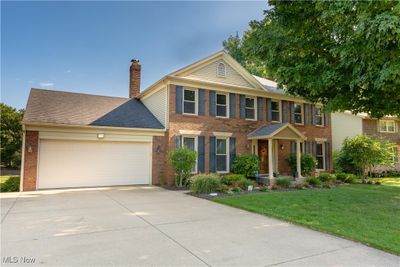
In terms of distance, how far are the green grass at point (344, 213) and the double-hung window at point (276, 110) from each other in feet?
26.2

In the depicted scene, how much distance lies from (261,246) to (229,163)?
34.6ft

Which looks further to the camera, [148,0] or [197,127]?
[197,127]

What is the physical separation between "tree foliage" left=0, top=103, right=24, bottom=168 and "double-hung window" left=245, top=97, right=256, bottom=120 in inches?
833

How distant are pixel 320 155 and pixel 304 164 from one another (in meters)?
3.39

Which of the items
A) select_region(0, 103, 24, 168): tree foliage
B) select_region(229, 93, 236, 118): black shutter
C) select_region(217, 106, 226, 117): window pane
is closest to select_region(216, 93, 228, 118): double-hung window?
select_region(217, 106, 226, 117): window pane

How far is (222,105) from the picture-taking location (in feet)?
50.3

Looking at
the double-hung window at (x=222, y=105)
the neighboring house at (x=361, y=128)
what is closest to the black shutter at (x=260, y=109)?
the double-hung window at (x=222, y=105)

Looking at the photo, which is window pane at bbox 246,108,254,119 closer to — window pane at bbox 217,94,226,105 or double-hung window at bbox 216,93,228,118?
double-hung window at bbox 216,93,228,118

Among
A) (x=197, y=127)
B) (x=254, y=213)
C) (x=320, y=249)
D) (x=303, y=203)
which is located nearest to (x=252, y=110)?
(x=197, y=127)

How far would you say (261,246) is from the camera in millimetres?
4504

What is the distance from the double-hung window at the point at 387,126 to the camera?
24.7m

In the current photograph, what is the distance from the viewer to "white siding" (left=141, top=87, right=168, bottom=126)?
14117mm

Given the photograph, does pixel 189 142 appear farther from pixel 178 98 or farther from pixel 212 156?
pixel 178 98

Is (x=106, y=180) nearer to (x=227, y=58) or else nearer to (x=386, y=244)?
(x=227, y=58)
